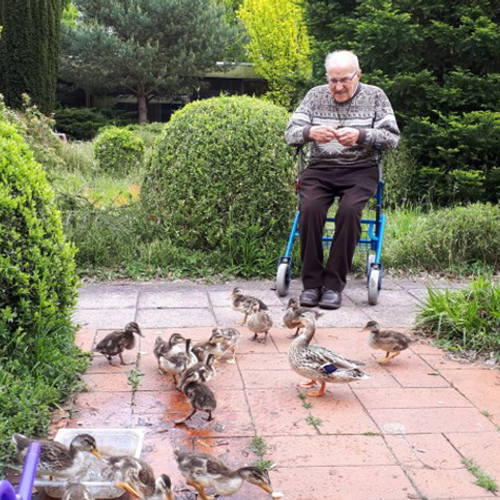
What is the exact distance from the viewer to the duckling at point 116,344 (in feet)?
14.1

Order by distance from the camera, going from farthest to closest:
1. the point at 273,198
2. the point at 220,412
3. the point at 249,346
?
the point at 273,198, the point at 249,346, the point at 220,412

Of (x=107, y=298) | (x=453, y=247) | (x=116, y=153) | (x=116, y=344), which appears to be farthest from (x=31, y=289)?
(x=116, y=153)

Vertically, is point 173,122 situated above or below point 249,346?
above

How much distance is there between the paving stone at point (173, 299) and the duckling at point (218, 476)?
2.82 metres

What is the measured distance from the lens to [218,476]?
2.84m

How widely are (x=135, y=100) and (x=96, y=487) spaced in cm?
3360

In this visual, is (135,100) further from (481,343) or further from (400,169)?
(481,343)

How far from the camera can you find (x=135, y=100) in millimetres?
34875

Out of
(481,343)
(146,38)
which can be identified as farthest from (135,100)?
(481,343)

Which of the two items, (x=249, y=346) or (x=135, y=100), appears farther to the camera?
(x=135, y=100)

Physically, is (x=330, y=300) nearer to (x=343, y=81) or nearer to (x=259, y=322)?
(x=259, y=322)

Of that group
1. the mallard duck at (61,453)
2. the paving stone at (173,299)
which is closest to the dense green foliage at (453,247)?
the paving stone at (173,299)

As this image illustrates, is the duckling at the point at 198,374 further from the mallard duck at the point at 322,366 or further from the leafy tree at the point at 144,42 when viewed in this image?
the leafy tree at the point at 144,42

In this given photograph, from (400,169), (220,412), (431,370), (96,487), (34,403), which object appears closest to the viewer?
(96,487)
